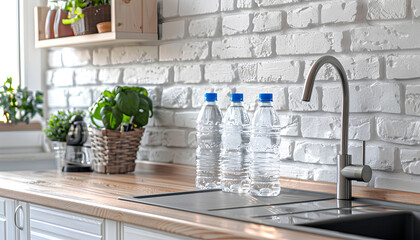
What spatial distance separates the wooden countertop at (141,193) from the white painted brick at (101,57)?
0.49 meters

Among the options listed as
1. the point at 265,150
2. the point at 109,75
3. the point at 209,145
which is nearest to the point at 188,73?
the point at 209,145

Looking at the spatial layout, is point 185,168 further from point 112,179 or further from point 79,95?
point 79,95

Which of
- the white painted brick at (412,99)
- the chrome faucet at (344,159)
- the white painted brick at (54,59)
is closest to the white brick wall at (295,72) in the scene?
the white painted brick at (412,99)

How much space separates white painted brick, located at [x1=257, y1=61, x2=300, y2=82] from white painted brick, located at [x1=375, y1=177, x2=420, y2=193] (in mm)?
419

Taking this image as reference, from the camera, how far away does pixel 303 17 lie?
6.51 feet

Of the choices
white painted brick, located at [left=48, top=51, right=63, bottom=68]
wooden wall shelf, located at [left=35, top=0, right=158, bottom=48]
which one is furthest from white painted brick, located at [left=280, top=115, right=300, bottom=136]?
white painted brick, located at [left=48, top=51, right=63, bottom=68]

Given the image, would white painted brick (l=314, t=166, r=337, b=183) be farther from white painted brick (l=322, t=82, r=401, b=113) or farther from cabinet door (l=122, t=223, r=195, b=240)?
cabinet door (l=122, t=223, r=195, b=240)

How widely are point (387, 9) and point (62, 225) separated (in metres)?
1.09

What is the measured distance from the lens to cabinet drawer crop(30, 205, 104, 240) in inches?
68.3

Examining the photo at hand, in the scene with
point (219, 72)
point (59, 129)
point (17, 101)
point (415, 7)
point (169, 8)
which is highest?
point (169, 8)

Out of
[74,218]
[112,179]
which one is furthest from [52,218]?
[112,179]

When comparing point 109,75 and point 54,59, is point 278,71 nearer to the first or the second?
point 109,75

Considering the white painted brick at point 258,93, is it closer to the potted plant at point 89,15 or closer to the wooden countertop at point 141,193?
the wooden countertop at point 141,193

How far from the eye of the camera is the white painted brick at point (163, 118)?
2.50 meters
